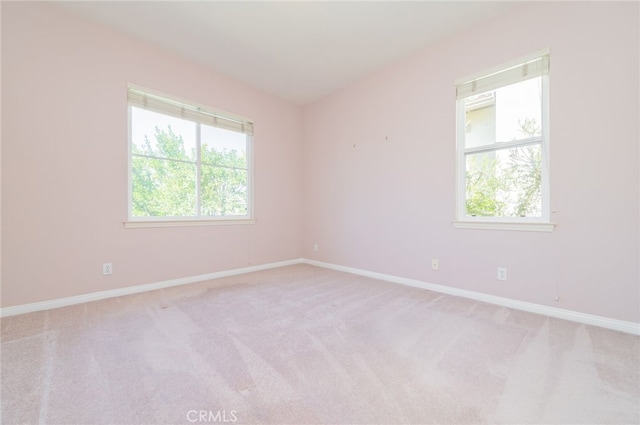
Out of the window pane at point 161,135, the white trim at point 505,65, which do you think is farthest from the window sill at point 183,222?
the white trim at point 505,65

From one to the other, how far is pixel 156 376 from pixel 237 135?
10.5ft

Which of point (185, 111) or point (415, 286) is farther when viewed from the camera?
point (185, 111)

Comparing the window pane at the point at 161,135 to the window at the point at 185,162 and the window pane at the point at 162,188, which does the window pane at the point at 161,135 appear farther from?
the window pane at the point at 162,188

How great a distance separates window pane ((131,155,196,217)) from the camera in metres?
2.93

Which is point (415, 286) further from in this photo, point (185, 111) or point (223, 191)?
point (185, 111)

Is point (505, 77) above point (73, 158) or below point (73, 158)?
above

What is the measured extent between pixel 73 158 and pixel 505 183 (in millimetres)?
4227

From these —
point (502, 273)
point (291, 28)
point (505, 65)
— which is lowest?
point (502, 273)

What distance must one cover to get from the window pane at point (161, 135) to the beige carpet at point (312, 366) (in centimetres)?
173

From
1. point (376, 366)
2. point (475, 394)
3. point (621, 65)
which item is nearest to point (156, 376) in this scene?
point (376, 366)

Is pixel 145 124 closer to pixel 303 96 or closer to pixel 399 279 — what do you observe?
pixel 303 96

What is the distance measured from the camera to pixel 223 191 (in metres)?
3.70

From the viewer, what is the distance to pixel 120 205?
9.06ft

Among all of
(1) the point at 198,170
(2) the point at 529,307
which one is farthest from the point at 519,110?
(1) the point at 198,170
